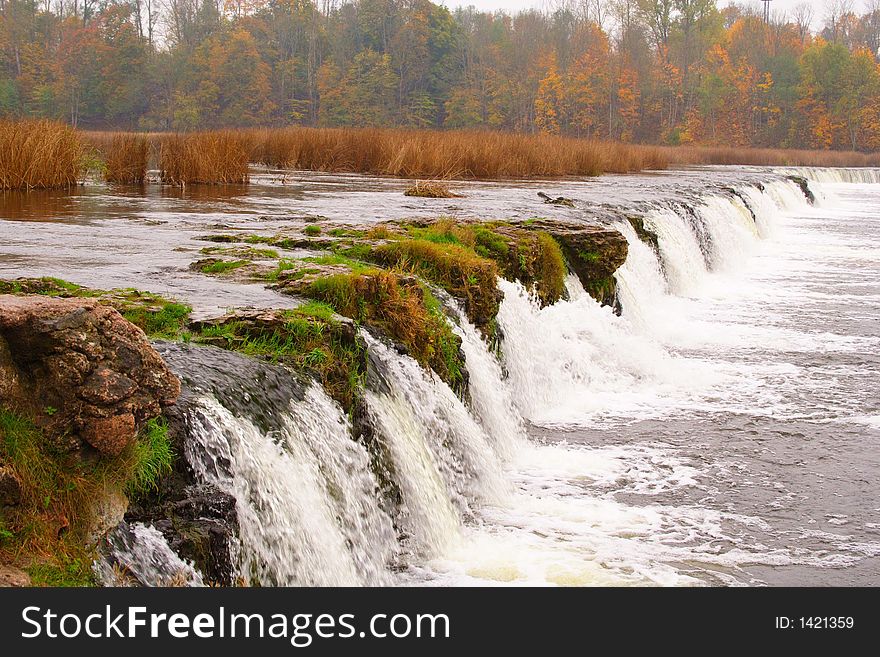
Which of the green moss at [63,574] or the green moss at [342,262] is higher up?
the green moss at [342,262]

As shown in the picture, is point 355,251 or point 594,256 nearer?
point 355,251

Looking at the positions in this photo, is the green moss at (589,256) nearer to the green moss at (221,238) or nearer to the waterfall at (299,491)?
the green moss at (221,238)

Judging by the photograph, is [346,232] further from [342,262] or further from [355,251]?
[342,262]

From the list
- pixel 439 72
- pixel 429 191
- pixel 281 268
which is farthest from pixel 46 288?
pixel 439 72

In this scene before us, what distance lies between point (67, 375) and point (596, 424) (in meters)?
6.15

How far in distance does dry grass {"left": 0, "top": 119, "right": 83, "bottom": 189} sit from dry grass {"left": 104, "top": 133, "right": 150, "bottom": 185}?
1.08 metres

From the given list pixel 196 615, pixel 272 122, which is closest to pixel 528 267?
pixel 196 615

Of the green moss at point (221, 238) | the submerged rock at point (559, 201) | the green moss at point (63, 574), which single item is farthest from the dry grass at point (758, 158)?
the green moss at point (63, 574)

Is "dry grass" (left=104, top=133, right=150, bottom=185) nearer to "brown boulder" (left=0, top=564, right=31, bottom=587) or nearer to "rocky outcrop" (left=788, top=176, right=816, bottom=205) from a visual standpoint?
"brown boulder" (left=0, top=564, right=31, bottom=587)

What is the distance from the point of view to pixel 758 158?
191 ft

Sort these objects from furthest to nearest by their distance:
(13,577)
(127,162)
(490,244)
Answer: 1. (127,162)
2. (490,244)
3. (13,577)

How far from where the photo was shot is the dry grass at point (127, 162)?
19844 millimetres

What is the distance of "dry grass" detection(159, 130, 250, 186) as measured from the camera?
20.3 meters

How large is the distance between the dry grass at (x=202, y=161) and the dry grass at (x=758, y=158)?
31.5 metres
